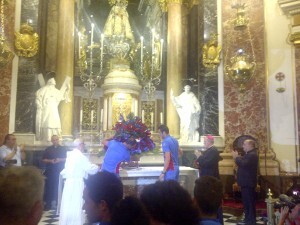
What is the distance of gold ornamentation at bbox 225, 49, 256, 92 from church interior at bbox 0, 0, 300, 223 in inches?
1.0

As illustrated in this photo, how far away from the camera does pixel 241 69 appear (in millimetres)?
8586

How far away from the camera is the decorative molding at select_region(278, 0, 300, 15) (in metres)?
8.56

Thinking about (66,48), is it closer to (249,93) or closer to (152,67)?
(152,67)

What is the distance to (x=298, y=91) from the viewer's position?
8.41 meters

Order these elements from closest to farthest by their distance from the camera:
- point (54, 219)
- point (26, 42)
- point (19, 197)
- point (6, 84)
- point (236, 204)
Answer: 1. point (19, 197)
2. point (54, 219)
3. point (236, 204)
4. point (6, 84)
5. point (26, 42)

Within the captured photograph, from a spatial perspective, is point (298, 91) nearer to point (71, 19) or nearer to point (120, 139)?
point (120, 139)

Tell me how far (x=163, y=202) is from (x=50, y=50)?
29.9ft

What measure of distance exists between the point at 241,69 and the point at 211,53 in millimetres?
945

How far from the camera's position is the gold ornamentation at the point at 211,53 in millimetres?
9016

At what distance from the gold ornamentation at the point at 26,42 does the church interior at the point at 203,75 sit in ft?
0.08

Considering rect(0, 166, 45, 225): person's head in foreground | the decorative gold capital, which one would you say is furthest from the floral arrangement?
the decorative gold capital

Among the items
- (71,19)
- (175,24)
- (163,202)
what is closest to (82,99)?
(71,19)

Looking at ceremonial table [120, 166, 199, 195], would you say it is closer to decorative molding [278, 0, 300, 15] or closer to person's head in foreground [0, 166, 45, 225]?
Answer: person's head in foreground [0, 166, 45, 225]

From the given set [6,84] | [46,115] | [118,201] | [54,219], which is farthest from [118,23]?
[118,201]
